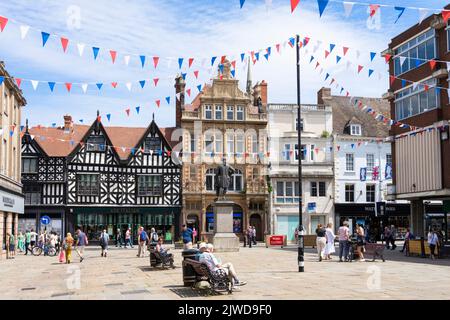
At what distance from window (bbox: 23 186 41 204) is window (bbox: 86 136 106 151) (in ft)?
16.7

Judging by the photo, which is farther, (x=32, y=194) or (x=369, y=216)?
(x=369, y=216)

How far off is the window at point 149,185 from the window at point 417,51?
21.7m

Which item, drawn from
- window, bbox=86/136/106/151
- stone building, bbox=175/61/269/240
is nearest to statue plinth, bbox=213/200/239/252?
stone building, bbox=175/61/269/240

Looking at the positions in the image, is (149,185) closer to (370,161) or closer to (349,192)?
(349,192)

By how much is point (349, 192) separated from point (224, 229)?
2412 centimetres

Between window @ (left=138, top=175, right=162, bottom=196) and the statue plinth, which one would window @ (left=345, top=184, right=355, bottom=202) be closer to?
window @ (left=138, top=175, right=162, bottom=196)

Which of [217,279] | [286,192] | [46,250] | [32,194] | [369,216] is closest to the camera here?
[217,279]

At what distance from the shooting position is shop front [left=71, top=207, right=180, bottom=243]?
45.7 meters

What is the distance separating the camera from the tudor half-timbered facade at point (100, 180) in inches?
1772

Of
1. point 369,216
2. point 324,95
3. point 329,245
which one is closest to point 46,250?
point 329,245

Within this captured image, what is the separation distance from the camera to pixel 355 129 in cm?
5050

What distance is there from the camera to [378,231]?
4950 cm

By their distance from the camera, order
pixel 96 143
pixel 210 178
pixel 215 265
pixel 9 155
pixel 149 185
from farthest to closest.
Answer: pixel 210 178 < pixel 149 185 < pixel 96 143 < pixel 9 155 < pixel 215 265

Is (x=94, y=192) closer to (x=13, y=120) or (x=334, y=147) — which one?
(x=13, y=120)
